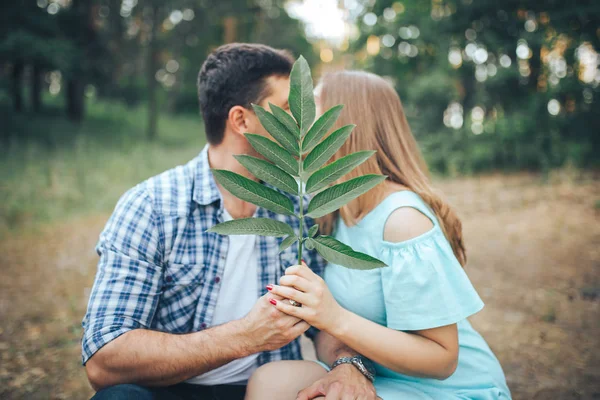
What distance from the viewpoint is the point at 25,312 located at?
4547 millimetres

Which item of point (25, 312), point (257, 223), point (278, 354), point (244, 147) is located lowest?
point (25, 312)

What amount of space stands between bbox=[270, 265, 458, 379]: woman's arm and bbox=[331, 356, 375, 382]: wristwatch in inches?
5.8

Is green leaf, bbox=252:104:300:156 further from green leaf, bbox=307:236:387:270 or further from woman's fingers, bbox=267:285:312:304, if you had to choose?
woman's fingers, bbox=267:285:312:304

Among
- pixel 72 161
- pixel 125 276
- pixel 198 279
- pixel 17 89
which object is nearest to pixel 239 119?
pixel 198 279

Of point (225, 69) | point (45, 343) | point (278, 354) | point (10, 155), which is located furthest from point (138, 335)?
point (10, 155)

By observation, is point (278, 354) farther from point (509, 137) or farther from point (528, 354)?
point (509, 137)

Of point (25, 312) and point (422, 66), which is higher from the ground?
point (422, 66)

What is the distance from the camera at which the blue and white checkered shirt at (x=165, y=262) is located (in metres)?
1.79

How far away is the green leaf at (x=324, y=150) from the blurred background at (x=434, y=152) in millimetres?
1058

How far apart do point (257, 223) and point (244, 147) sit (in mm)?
1071

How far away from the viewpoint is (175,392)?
6.42ft

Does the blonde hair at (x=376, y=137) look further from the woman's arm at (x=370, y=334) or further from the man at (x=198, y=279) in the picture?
the woman's arm at (x=370, y=334)

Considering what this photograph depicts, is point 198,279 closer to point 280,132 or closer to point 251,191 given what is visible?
point 251,191

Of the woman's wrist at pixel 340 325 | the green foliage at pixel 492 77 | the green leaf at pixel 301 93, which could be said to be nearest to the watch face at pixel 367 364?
the woman's wrist at pixel 340 325
